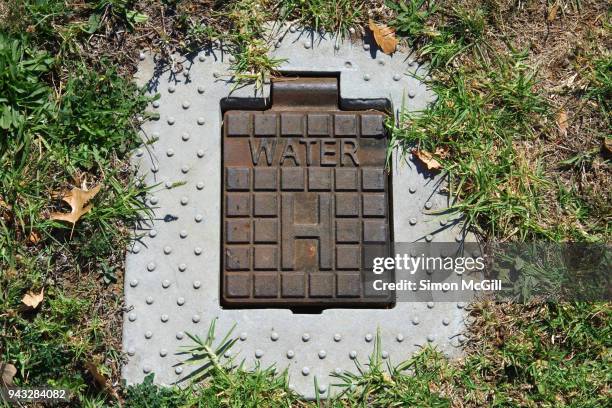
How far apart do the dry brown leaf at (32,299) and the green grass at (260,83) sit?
0.10ft

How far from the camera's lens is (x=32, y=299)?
11.6 ft

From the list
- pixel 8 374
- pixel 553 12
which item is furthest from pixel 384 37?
pixel 8 374

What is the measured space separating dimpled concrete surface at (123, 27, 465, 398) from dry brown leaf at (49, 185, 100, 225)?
0.24 m

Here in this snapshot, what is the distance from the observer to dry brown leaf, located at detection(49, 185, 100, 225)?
354cm

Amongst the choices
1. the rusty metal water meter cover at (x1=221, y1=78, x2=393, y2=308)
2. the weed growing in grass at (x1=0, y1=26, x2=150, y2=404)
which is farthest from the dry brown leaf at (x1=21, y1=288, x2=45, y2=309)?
the rusty metal water meter cover at (x1=221, y1=78, x2=393, y2=308)

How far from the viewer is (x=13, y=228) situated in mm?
3566

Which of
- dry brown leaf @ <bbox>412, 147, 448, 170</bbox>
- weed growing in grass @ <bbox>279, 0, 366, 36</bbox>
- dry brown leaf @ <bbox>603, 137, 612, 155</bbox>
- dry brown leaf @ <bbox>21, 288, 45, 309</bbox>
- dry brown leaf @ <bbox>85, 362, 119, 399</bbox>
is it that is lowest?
dry brown leaf @ <bbox>85, 362, 119, 399</bbox>

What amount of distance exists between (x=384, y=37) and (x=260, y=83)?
0.59 m

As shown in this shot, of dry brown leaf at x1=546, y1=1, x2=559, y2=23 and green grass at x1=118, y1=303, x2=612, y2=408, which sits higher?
dry brown leaf at x1=546, y1=1, x2=559, y2=23

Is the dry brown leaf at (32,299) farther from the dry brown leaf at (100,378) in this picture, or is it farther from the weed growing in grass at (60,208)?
the dry brown leaf at (100,378)

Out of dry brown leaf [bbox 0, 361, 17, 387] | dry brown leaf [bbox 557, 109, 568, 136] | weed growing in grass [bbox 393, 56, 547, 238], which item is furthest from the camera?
dry brown leaf [bbox 557, 109, 568, 136]

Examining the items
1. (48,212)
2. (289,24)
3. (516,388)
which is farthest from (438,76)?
(48,212)

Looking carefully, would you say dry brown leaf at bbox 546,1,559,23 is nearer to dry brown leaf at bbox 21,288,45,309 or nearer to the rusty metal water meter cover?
the rusty metal water meter cover

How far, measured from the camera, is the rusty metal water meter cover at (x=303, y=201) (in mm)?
3553
